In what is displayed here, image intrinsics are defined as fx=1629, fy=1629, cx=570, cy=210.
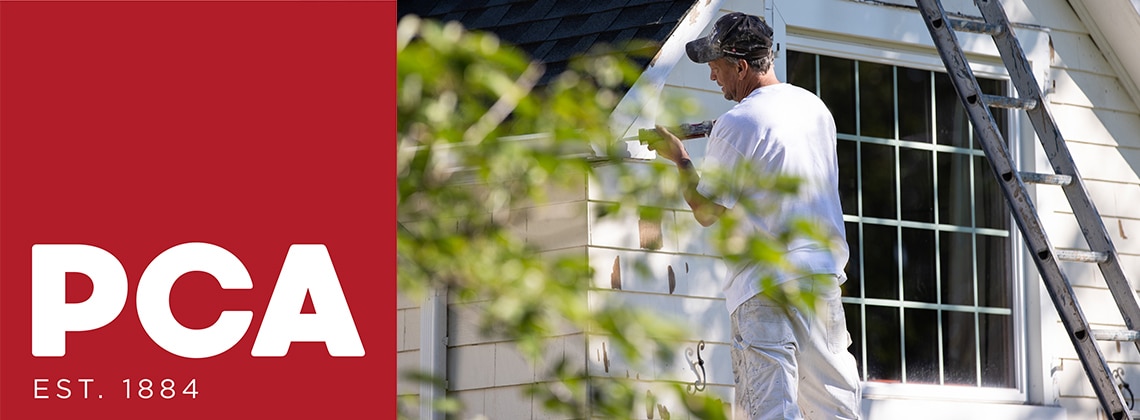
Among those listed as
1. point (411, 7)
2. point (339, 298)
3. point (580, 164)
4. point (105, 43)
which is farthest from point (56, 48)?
point (411, 7)

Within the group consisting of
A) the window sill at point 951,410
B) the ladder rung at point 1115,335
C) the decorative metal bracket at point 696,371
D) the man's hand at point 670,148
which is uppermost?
the man's hand at point 670,148

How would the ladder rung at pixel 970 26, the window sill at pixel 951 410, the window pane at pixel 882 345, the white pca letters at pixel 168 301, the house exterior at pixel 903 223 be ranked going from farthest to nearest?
the window pane at pixel 882 345, the window sill at pixel 951 410, the ladder rung at pixel 970 26, the house exterior at pixel 903 223, the white pca letters at pixel 168 301

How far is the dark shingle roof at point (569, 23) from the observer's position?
6168 mm

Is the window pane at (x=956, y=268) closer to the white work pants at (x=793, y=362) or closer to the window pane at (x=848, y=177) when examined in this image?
the window pane at (x=848, y=177)

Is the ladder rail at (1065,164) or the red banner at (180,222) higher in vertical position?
the ladder rail at (1065,164)

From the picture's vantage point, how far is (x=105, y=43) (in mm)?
2699

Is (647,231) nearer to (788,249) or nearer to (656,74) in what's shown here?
(656,74)

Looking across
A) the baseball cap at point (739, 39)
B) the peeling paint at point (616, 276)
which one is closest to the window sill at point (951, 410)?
the peeling paint at point (616, 276)

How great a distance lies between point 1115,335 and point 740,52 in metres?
2.26

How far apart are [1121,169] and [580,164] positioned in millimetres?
6008

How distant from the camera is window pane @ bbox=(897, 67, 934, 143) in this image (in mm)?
7105

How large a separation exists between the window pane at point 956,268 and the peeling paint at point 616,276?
1819mm

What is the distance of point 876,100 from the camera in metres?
7.00

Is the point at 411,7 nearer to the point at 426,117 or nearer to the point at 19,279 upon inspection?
the point at 19,279
